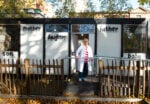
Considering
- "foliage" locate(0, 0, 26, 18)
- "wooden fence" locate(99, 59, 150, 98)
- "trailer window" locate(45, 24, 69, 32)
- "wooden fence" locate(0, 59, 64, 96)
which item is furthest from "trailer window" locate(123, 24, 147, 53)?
"foliage" locate(0, 0, 26, 18)

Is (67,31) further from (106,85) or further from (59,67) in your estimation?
(106,85)

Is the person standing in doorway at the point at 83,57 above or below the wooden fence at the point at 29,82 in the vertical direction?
above

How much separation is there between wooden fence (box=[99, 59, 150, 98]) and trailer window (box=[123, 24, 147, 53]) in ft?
22.3

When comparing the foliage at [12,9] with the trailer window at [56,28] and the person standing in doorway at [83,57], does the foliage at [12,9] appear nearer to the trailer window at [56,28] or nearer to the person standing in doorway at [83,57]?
the trailer window at [56,28]

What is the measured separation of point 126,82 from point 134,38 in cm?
714

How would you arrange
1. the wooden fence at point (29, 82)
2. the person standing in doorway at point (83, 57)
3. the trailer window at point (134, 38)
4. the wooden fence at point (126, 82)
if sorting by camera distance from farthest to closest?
the trailer window at point (134, 38) → the person standing in doorway at point (83, 57) → the wooden fence at point (29, 82) → the wooden fence at point (126, 82)

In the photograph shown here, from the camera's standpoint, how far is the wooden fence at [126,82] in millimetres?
13418

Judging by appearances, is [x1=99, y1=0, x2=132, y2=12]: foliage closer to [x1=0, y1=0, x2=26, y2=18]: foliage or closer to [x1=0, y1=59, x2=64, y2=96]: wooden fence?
[x1=0, y1=0, x2=26, y2=18]: foliage

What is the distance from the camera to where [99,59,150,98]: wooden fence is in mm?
13418

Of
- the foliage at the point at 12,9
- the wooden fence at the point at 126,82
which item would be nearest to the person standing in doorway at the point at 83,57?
the wooden fence at the point at 126,82

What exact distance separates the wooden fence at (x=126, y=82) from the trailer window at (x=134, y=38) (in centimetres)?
681

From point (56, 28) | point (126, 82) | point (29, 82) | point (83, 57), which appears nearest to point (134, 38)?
point (56, 28)

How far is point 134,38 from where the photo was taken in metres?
20.9

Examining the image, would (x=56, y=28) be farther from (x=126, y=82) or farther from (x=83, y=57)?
(x=126, y=82)
